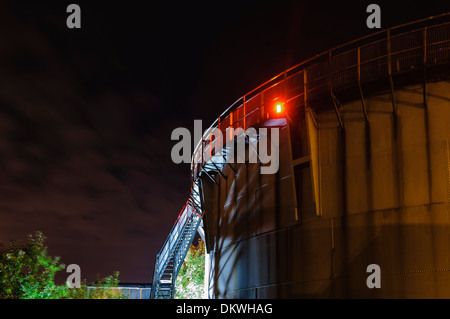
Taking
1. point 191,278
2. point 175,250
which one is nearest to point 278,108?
point 175,250

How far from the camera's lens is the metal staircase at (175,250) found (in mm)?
30312

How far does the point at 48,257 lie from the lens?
28.4 m

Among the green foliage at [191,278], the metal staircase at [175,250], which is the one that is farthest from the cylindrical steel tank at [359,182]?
the green foliage at [191,278]

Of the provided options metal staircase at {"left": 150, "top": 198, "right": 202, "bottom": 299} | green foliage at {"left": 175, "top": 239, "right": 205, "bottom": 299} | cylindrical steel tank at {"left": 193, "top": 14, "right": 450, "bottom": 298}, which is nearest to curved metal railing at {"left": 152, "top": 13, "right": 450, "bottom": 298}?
cylindrical steel tank at {"left": 193, "top": 14, "right": 450, "bottom": 298}

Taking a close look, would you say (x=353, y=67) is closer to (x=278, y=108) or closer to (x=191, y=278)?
(x=278, y=108)

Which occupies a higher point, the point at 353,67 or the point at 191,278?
the point at 353,67

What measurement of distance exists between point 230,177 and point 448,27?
1190 centimetres

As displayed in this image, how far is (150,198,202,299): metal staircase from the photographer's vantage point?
99.5ft

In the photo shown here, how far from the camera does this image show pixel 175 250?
3269 cm

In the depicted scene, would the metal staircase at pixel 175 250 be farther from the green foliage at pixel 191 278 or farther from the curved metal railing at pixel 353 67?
the green foliage at pixel 191 278
